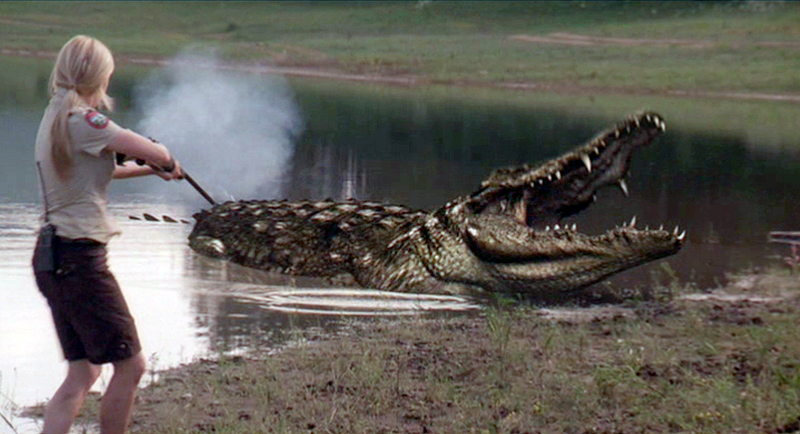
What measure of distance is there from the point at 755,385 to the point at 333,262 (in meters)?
4.39

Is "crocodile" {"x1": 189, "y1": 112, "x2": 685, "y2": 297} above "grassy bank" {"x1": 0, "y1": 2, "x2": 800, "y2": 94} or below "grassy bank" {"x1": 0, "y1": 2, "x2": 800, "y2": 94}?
above

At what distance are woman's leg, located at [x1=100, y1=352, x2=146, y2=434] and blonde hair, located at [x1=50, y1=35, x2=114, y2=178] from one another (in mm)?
670

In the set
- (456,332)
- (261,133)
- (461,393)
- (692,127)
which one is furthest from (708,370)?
(692,127)

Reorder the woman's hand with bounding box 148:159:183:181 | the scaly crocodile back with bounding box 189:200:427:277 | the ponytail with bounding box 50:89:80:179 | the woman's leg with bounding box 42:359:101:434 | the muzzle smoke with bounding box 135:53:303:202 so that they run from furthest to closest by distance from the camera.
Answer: the muzzle smoke with bounding box 135:53:303:202, the scaly crocodile back with bounding box 189:200:427:277, the woman's hand with bounding box 148:159:183:181, the woman's leg with bounding box 42:359:101:434, the ponytail with bounding box 50:89:80:179

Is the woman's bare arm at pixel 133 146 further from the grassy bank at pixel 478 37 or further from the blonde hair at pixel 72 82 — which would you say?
the grassy bank at pixel 478 37

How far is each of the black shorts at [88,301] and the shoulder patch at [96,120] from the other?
15.3 inches

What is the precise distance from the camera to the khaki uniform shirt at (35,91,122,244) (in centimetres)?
525

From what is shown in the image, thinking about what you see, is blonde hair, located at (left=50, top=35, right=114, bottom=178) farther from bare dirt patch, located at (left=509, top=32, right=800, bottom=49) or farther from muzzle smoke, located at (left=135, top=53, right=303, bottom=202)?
bare dirt patch, located at (left=509, top=32, right=800, bottom=49)

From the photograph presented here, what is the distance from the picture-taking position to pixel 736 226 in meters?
13.5

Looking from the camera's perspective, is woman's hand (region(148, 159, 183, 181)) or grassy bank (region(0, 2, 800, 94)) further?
grassy bank (region(0, 2, 800, 94))

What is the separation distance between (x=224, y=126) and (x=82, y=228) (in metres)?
17.1

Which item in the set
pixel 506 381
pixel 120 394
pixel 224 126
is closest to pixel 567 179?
pixel 506 381

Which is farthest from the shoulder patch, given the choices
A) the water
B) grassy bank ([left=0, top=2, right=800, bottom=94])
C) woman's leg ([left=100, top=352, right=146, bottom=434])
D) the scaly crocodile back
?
grassy bank ([left=0, top=2, right=800, bottom=94])

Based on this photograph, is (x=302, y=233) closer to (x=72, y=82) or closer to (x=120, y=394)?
(x=120, y=394)
